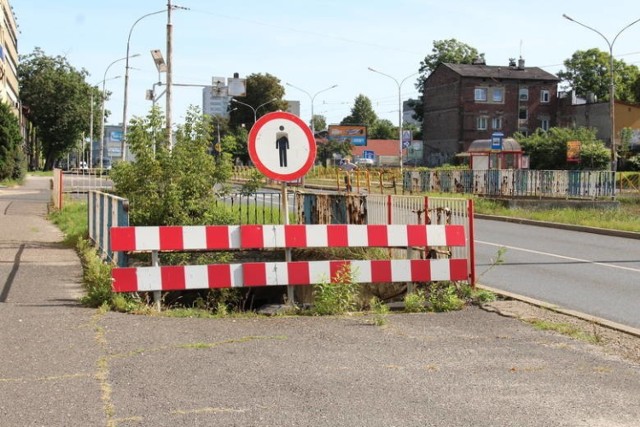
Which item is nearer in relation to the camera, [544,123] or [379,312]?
[379,312]

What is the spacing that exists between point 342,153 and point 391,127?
56.8 metres

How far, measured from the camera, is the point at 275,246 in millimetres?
8398

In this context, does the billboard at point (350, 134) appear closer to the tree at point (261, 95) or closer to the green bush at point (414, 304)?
the tree at point (261, 95)

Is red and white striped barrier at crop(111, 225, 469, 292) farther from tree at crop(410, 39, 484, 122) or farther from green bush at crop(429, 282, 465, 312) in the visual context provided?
tree at crop(410, 39, 484, 122)

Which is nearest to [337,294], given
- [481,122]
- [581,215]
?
[581,215]

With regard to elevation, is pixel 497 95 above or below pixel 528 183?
above

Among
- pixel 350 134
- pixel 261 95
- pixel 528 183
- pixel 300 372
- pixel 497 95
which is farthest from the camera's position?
pixel 350 134

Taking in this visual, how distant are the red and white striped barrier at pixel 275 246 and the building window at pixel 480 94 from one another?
7969cm

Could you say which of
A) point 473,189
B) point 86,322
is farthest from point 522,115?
point 86,322

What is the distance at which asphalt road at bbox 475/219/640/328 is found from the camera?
33.1 ft

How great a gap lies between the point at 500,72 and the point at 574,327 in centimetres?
8311

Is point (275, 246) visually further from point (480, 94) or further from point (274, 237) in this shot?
point (480, 94)

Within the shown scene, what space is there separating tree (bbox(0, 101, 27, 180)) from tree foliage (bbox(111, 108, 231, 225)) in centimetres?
4107

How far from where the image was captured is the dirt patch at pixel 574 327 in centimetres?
693
